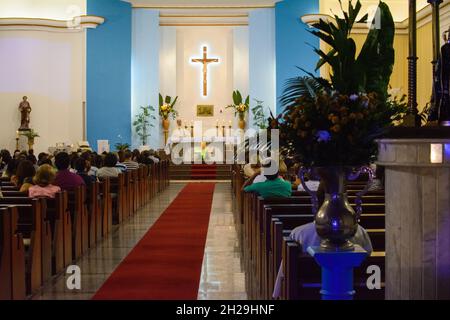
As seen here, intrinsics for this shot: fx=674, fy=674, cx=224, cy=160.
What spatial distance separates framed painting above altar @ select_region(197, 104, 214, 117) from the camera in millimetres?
22938

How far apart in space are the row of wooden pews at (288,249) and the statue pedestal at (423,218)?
80 centimetres

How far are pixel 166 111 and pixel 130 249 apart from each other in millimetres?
Result: 14390

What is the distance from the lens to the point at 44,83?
20.4m

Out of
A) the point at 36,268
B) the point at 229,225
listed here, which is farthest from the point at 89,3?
the point at 36,268

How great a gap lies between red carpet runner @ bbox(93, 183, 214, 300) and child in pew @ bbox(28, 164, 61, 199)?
99 centimetres

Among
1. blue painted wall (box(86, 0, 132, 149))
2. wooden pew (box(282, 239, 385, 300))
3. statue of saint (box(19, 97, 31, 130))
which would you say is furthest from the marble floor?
blue painted wall (box(86, 0, 132, 149))

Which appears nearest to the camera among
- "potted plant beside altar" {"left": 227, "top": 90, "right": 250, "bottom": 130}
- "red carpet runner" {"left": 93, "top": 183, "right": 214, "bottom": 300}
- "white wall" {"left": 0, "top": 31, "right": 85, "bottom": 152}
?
"red carpet runner" {"left": 93, "top": 183, "right": 214, "bottom": 300}

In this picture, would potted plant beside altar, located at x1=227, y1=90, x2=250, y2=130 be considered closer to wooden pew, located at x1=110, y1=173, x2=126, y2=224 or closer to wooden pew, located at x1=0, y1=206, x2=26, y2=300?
wooden pew, located at x1=110, y1=173, x2=126, y2=224

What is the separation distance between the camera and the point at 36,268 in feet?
18.1

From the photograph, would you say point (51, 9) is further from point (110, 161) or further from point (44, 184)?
point (44, 184)

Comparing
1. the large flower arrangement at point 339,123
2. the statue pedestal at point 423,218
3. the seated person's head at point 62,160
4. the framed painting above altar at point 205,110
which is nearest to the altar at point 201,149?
the framed painting above altar at point 205,110

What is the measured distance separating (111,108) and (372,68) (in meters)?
17.5

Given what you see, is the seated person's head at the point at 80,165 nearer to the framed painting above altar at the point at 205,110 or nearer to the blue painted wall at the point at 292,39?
the blue painted wall at the point at 292,39

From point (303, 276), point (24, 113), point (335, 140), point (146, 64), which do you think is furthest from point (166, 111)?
point (335, 140)
